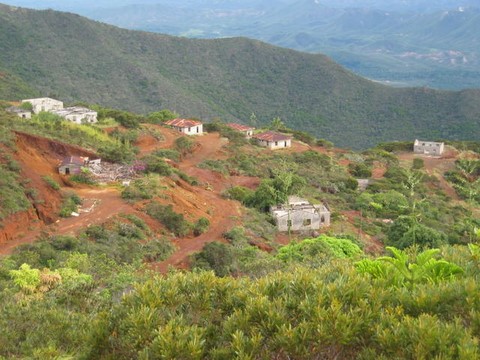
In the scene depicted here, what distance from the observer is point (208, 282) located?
19.8ft

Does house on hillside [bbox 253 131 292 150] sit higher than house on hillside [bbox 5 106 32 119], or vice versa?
house on hillside [bbox 5 106 32 119]

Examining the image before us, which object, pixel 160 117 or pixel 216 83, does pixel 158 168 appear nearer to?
pixel 160 117

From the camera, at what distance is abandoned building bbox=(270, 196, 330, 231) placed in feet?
77.5

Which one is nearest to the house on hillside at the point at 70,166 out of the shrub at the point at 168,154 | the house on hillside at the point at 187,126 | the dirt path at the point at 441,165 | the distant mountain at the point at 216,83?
the shrub at the point at 168,154

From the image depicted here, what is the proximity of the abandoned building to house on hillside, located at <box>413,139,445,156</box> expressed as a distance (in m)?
31.5

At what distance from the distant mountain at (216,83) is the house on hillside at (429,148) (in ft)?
86.6

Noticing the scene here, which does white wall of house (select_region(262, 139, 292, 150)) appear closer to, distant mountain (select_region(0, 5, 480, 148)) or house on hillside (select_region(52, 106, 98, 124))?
house on hillside (select_region(52, 106, 98, 124))

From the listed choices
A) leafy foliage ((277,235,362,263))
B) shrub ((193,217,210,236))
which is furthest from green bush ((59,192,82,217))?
leafy foliage ((277,235,362,263))

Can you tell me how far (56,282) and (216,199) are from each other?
1490cm

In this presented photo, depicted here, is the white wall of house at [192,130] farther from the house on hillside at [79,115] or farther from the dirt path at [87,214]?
the dirt path at [87,214]

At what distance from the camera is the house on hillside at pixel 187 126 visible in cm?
4634

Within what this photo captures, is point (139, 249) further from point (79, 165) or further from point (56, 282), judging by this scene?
point (79, 165)

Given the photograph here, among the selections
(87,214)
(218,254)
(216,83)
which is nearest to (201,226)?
(87,214)

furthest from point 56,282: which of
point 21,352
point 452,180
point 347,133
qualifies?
point 347,133
